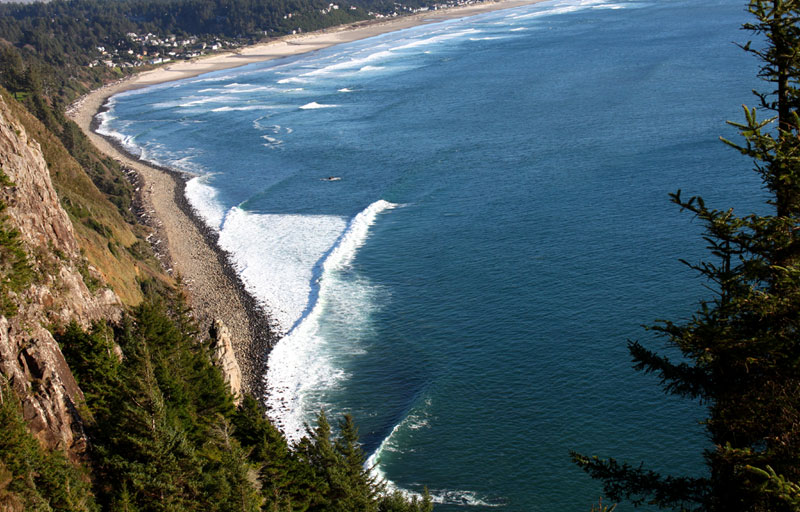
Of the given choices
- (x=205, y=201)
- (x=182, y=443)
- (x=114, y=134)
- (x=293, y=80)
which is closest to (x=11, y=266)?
(x=182, y=443)

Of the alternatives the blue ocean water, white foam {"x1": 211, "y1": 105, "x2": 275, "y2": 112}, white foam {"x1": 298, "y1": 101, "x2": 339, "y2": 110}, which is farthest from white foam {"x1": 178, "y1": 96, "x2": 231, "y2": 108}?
white foam {"x1": 298, "y1": 101, "x2": 339, "y2": 110}

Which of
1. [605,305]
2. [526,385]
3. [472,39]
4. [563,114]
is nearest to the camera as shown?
[526,385]

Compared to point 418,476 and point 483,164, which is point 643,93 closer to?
point 483,164

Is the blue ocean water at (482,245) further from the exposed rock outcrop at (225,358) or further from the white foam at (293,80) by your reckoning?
the white foam at (293,80)

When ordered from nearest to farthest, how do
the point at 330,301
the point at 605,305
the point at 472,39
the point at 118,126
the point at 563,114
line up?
the point at 605,305
the point at 330,301
the point at 563,114
the point at 118,126
the point at 472,39

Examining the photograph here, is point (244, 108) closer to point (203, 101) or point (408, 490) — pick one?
point (203, 101)

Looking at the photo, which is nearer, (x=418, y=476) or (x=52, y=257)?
(x=52, y=257)

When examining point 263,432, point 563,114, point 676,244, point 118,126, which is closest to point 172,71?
point 118,126
